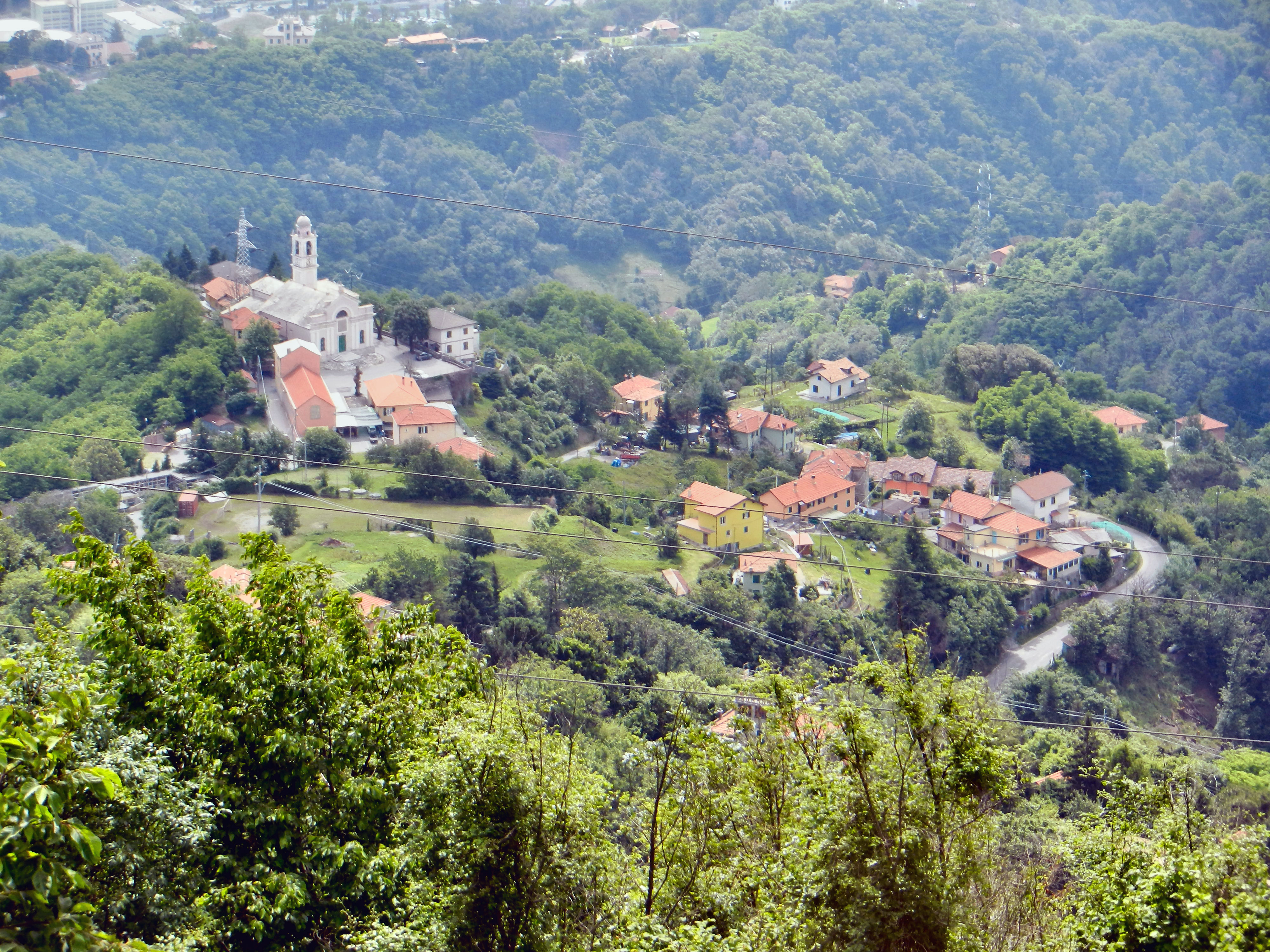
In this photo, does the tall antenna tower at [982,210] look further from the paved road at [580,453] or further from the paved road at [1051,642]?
the paved road at [580,453]

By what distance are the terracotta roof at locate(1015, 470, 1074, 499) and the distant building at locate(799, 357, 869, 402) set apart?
6948 millimetres

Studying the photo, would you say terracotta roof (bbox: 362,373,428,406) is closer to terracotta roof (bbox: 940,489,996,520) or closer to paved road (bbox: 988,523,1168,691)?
terracotta roof (bbox: 940,489,996,520)

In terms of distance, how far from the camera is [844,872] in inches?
217

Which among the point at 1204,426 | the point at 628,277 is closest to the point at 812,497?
the point at 1204,426

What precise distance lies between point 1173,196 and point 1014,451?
28.1 m

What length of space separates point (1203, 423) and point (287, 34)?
48.6 m

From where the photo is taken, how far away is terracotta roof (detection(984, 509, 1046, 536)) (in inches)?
1019

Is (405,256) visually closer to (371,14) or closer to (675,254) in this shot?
(675,254)

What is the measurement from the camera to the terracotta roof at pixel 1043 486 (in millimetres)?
28172

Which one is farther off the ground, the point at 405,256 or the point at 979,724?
the point at 979,724

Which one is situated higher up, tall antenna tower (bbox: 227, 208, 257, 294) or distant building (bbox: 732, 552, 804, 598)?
tall antenna tower (bbox: 227, 208, 257, 294)

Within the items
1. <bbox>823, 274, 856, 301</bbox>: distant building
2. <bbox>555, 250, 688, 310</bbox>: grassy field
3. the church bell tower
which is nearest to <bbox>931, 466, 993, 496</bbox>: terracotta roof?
the church bell tower

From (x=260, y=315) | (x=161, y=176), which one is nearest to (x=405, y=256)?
(x=161, y=176)

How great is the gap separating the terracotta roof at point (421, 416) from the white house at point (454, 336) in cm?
340
